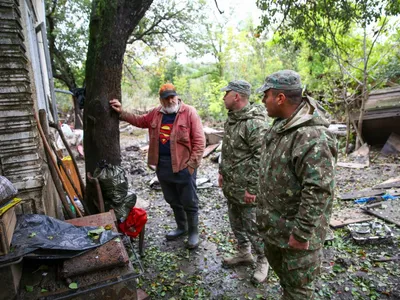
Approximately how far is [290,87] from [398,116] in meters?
8.25

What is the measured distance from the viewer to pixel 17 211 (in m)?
2.61

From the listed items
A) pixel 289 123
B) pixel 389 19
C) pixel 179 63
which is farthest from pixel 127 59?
pixel 289 123

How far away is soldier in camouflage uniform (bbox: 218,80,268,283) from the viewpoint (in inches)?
126

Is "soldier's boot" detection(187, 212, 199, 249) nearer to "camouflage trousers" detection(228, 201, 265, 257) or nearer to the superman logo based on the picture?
"camouflage trousers" detection(228, 201, 265, 257)

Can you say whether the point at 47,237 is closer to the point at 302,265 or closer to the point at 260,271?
the point at 302,265

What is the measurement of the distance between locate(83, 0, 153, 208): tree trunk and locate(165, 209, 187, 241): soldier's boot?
131 centimetres

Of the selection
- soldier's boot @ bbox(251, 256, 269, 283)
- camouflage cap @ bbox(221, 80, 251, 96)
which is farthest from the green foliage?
soldier's boot @ bbox(251, 256, 269, 283)

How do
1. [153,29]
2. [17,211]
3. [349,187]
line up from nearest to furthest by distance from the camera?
[17,211]
[349,187]
[153,29]

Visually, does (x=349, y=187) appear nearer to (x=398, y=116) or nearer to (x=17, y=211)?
(x=398, y=116)

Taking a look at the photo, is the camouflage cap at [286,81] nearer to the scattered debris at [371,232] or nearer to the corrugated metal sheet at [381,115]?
the scattered debris at [371,232]

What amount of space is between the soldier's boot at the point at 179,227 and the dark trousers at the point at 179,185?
236 millimetres

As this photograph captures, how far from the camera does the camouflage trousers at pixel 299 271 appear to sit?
2049mm

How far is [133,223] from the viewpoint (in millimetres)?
3527

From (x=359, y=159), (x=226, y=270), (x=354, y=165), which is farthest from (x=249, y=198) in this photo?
(x=359, y=159)
